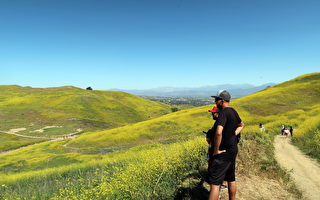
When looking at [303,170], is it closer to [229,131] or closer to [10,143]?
[229,131]

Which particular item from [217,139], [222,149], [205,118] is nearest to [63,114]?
[205,118]

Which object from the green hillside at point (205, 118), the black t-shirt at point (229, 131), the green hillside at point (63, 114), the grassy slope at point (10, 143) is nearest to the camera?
the black t-shirt at point (229, 131)

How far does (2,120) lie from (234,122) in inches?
3333

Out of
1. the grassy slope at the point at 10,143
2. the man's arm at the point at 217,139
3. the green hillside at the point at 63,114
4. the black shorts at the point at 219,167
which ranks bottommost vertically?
the grassy slope at the point at 10,143

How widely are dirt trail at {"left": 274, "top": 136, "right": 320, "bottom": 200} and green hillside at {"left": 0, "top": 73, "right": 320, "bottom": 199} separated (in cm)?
67

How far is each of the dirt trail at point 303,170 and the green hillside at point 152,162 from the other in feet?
2.20

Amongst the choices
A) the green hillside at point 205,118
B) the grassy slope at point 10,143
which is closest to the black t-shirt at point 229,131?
the green hillside at point 205,118

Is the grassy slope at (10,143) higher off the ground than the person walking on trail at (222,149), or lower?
lower

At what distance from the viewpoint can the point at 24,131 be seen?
192 feet

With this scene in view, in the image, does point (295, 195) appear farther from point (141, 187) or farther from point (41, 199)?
point (41, 199)

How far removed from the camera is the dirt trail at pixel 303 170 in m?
7.26

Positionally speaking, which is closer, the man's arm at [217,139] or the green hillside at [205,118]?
the man's arm at [217,139]

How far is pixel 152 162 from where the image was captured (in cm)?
695

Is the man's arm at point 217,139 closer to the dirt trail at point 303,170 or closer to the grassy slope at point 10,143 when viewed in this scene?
the dirt trail at point 303,170
